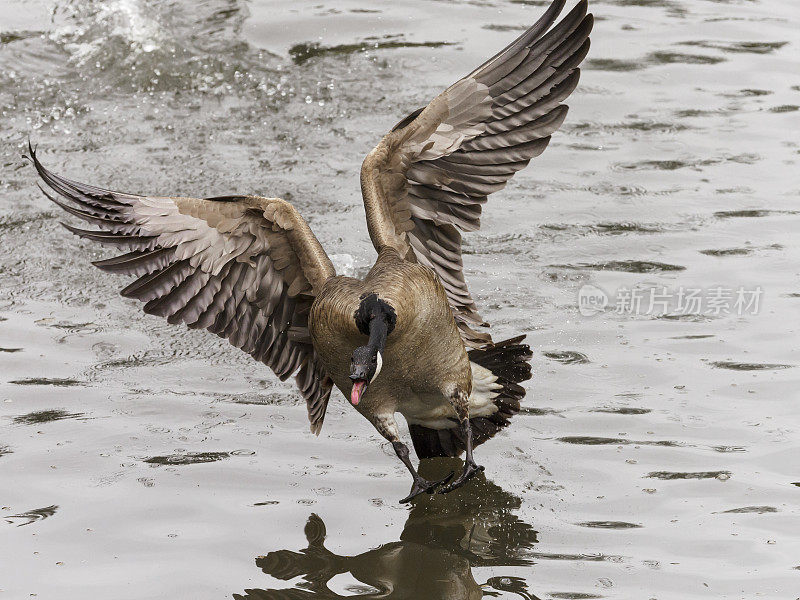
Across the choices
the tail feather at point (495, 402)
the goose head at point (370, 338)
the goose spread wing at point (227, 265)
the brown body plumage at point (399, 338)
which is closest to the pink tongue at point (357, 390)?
the goose head at point (370, 338)

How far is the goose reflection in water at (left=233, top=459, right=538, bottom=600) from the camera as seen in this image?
5258 millimetres

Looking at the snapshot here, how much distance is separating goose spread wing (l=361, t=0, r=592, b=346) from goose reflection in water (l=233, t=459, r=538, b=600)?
3.48 ft

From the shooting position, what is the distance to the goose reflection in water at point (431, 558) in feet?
17.3

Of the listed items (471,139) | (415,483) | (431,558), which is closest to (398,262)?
(471,139)

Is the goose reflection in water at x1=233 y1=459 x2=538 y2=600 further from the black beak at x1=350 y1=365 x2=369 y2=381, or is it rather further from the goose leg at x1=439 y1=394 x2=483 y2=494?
the black beak at x1=350 y1=365 x2=369 y2=381

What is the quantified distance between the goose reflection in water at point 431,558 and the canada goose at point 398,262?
0.25 m

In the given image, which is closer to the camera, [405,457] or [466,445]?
[405,457]

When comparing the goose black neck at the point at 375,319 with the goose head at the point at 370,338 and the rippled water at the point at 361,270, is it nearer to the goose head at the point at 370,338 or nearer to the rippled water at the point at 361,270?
the goose head at the point at 370,338

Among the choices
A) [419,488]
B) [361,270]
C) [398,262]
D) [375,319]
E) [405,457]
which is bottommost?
[419,488]

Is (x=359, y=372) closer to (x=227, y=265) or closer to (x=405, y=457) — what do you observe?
(x=405, y=457)

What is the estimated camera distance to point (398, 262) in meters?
5.90

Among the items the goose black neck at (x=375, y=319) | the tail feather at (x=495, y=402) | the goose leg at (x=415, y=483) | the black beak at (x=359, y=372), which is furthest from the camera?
the tail feather at (x=495, y=402)

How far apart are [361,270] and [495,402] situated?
7.69ft

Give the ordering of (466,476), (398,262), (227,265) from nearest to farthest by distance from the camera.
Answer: (466,476), (398,262), (227,265)
